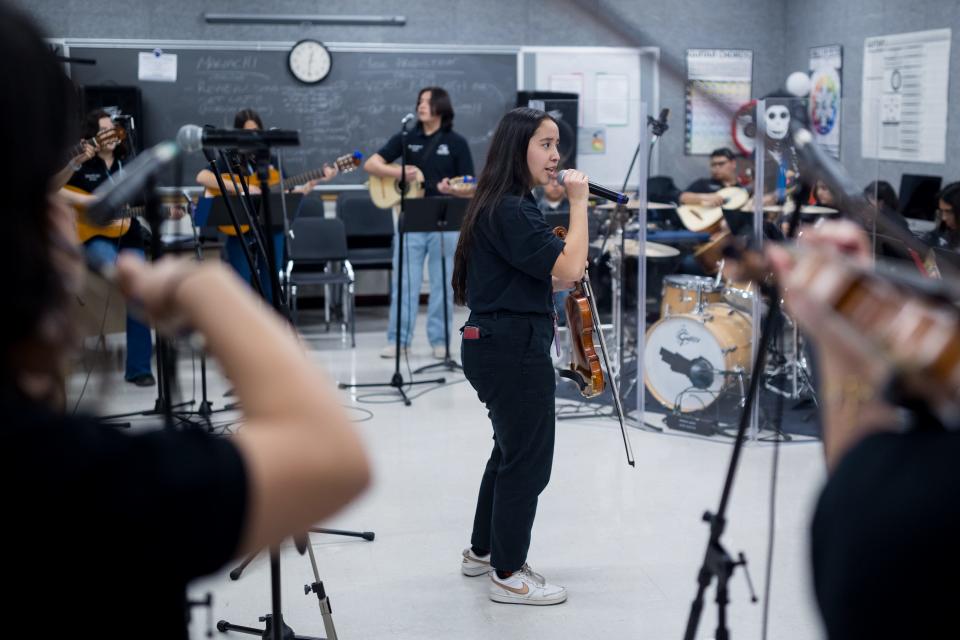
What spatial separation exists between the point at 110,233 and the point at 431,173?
6.41ft

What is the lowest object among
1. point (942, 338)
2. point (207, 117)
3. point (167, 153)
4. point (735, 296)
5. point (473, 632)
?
point (473, 632)

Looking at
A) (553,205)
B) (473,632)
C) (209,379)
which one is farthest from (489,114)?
(473,632)

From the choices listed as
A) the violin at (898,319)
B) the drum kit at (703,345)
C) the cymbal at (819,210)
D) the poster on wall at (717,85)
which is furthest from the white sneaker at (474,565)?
the poster on wall at (717,85)

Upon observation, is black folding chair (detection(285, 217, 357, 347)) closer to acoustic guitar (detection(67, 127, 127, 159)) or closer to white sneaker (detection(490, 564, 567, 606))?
acoustic guitar (detection(67, 127, 127, 159))

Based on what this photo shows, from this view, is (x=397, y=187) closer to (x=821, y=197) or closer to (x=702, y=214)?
A: (x=702, y=214)

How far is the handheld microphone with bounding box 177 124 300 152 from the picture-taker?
1.81 m

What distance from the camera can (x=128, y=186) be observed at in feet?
4.15

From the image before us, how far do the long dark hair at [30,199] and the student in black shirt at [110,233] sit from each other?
4.41 metres

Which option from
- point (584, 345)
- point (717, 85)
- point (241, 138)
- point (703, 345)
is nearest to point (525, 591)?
point (584, 345)

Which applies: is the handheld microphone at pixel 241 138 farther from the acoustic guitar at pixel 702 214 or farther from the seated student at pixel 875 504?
the acoustic guitar at pixel 702 214

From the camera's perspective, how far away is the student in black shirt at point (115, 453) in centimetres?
80

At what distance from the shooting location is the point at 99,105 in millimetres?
7629

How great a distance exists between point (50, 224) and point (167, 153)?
0.47 metres

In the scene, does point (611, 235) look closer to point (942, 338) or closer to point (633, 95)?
point (633, 95)
